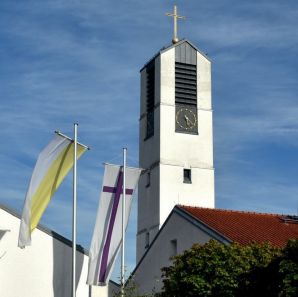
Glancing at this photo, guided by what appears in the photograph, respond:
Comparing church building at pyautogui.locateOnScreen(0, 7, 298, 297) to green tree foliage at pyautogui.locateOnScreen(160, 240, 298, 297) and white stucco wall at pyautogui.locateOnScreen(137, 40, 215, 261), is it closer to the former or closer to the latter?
white stucco wall at pyautogui.locateOnScreen(137, 40, 215, 261)

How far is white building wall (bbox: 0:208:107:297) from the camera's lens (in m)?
36.7

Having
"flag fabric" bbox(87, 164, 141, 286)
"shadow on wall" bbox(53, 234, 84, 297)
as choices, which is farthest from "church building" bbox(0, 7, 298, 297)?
"flag fabric" bbox(87, 164, 141, 286)

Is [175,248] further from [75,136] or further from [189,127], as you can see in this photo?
[189,127]

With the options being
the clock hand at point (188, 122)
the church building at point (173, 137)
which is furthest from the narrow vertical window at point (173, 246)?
the clock hand at point (188, 122)

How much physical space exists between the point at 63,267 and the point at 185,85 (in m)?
32.5

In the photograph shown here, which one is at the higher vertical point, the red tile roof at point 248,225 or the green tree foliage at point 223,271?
the red tile roof at point 248,225

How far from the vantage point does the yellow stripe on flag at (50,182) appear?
30.3 metres

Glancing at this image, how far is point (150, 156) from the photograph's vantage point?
6619 centimetres

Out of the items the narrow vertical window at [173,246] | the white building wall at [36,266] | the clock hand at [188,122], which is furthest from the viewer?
the clock hand at [188,122]

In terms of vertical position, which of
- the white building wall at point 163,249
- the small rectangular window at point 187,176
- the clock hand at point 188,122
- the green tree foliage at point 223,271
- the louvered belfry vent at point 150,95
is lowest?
the green tree foliage at point 223,271

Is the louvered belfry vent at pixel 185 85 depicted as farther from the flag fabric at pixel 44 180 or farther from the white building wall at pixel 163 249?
the flag fabric at pixel 44 180

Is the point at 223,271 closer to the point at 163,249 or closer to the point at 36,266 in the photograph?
the point at 36,266

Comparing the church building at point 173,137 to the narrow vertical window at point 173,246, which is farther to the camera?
the church building at point 173,137

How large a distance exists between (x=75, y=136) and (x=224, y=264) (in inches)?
293
